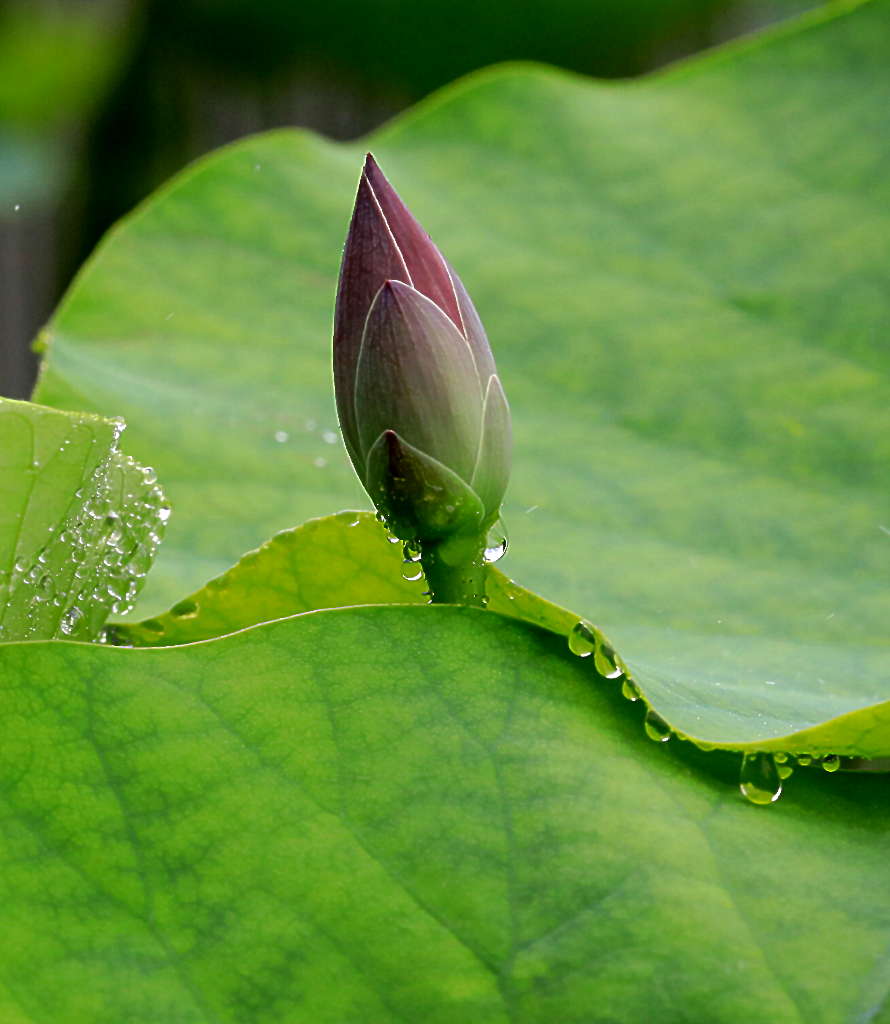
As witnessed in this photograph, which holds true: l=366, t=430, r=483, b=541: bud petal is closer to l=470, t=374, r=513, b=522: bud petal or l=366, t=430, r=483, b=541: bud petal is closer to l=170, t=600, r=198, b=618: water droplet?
l=470, t=374, r=513, b=522: bud petal

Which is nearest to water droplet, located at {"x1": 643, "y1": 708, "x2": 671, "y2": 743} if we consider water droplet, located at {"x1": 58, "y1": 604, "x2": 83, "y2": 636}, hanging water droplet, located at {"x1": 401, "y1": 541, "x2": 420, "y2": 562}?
hanging water droplet, located at {"x1": 401, "y1": 541, "x2": 420, "y2": 562}

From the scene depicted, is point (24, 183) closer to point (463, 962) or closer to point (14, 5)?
point (14, 5)

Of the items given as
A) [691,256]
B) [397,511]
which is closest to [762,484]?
[691,256]

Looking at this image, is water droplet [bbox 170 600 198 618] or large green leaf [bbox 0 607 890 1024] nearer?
large green leaf [bbox 0 607 890 1024]

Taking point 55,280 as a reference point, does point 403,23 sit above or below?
above

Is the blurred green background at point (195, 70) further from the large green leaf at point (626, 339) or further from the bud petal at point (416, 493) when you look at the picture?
the bud petal at point (416, 493)

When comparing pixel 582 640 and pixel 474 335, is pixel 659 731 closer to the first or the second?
pixel 582 640
